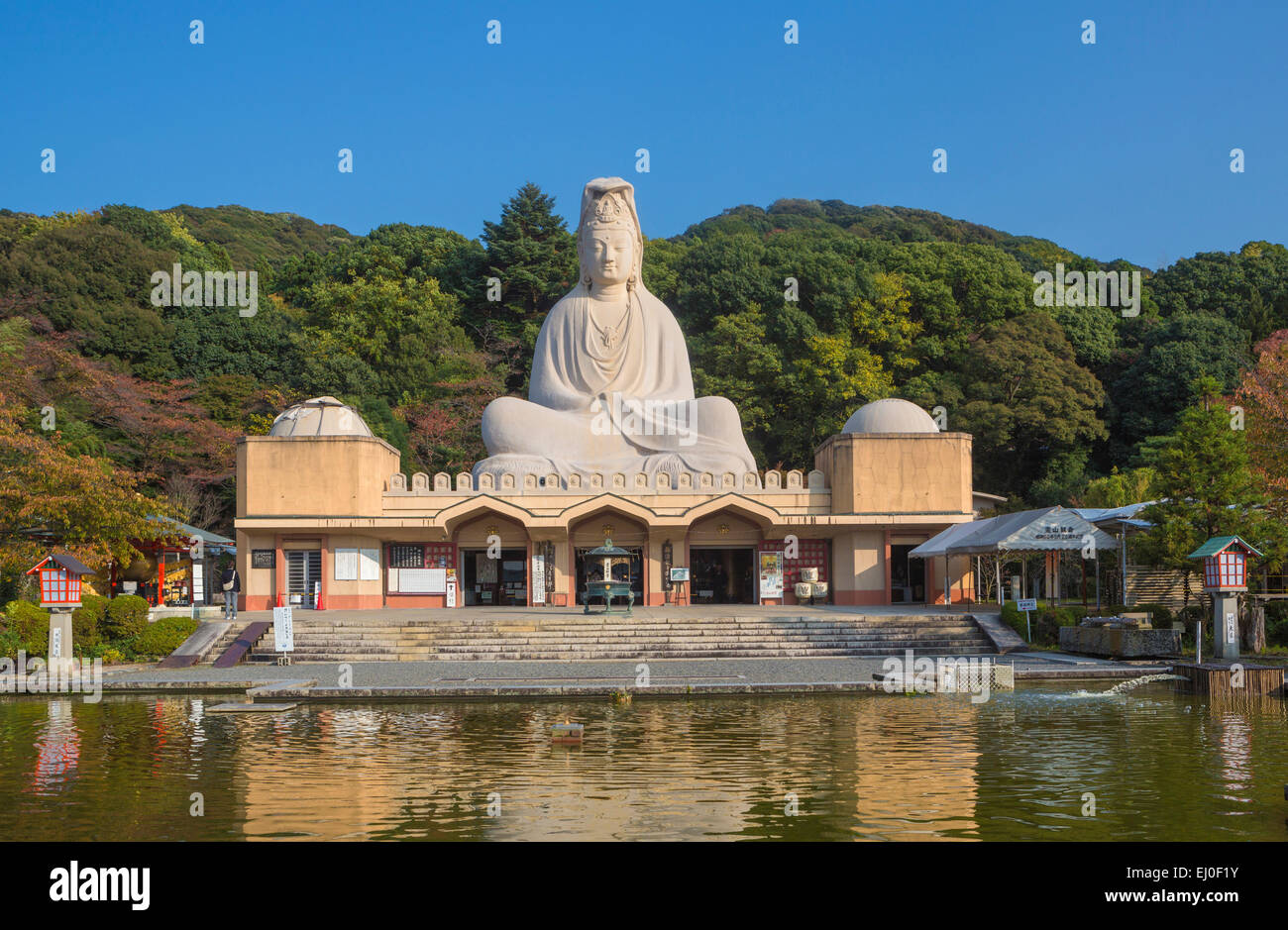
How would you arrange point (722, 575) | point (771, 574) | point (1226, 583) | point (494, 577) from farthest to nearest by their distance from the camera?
point (722, 575), point (494, 577), point (771, 574), point (1226, 583)

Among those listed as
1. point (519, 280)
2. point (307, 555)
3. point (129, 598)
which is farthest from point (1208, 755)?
point (519, 280)

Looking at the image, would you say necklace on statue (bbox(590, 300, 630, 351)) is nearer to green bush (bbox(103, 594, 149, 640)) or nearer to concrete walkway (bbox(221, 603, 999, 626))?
concrete walkway (bbox(221, 603, 999, 626))

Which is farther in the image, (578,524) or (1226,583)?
(578,524)

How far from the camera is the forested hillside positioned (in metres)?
42.3

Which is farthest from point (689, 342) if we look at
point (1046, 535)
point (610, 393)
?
point (1046, 535)

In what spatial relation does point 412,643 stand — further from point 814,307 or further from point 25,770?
point 814,307

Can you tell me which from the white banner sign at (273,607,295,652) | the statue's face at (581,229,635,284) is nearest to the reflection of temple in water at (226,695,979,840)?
the white banner sign at (273,607,295,652)

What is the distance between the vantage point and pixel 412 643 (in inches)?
964

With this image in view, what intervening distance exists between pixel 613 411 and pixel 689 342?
1493 cm

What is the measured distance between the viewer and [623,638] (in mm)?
24625

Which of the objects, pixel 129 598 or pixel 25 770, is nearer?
pixel 25 770

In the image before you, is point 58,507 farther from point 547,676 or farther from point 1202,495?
point 1202,495

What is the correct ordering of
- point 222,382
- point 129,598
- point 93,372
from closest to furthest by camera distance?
point 129,598
point 93,372
point 222,382
